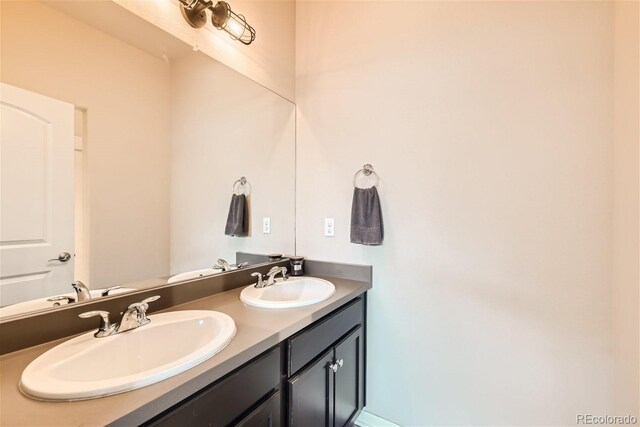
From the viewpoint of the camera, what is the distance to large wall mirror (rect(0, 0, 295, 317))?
2.89 feet

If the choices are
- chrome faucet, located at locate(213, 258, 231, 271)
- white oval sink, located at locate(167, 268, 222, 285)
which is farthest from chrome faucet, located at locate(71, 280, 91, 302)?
chrome faucet, located at locate(213, 258, 231, 271)

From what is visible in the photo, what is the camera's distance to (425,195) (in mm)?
1544

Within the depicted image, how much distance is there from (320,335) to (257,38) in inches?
65.2

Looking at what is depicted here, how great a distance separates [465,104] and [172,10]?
1.42 metres

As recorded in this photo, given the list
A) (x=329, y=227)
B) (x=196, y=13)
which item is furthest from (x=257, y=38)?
(x=329, y=227)

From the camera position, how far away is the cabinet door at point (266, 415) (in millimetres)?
888

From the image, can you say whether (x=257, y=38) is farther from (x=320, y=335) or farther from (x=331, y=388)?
(x=331, y=388)

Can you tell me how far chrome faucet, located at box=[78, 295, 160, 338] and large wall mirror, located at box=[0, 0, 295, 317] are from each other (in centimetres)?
18

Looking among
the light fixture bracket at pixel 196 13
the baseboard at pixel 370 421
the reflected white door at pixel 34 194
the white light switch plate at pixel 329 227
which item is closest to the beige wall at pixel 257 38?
the light fixture bracket at pixel 196 13

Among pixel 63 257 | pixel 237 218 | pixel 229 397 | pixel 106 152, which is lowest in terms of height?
pixel 229 397

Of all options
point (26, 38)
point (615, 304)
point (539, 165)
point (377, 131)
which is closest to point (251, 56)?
point (377, 131)

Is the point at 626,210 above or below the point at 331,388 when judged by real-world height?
above

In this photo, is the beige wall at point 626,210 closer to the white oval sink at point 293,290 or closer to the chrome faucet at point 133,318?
the white oval sink at point 293,290

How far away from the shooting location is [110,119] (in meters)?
1.10
